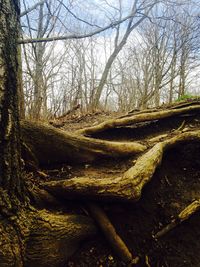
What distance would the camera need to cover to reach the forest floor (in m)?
2.22

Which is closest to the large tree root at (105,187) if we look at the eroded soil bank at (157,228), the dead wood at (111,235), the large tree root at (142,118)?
the dead wood at (111,235)

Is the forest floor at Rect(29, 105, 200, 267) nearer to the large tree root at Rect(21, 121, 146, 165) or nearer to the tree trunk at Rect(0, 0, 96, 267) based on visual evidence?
the large tree root at Rect(21, 121, 146, 165)

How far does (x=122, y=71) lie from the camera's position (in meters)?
15.3

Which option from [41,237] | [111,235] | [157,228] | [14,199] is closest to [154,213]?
[157,228]

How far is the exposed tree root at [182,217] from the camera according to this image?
7.69ft

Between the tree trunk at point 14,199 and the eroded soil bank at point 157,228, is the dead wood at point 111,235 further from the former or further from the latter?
the tree trunk at point 14,199

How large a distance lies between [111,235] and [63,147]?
105cm

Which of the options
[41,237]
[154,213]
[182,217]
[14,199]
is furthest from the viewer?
[154,213]

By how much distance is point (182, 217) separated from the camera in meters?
2.39

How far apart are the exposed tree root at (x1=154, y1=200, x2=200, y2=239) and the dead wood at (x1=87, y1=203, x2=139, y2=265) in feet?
0.98

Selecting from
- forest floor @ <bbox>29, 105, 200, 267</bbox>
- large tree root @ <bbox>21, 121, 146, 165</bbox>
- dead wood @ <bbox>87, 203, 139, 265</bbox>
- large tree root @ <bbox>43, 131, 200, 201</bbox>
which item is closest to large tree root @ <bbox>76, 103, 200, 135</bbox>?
large tree root @ <bbox>21, 121, 146, 165</bbox>

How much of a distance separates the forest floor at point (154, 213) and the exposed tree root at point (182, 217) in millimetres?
41

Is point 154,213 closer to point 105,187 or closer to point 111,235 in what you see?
point 111,235

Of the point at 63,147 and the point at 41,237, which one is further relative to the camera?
the point at 63,147
